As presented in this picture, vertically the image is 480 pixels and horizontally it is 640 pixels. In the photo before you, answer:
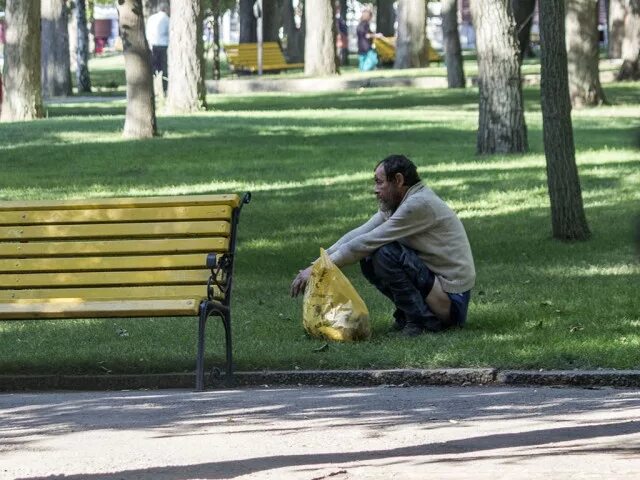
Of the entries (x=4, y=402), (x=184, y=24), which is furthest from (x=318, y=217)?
(x=184, y=24)

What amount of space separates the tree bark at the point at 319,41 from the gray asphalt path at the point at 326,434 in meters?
32.9

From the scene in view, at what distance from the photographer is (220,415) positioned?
744cm

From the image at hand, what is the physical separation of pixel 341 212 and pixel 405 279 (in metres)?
6.47

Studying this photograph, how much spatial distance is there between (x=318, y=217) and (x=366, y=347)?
6.51 meters

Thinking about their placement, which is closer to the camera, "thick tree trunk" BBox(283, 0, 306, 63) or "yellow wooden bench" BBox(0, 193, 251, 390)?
"yellow wooden bench" BBox(0, 193, 251, 390)

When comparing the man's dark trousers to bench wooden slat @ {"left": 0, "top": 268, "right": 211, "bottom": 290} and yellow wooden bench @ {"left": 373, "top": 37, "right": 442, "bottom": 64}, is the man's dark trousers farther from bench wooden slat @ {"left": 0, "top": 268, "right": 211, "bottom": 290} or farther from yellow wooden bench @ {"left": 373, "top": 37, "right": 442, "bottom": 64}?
yellow wooden bench @ {"left": 373, "top": 37, "right": 442, "bottom": 64}

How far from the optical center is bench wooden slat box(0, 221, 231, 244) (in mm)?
9227

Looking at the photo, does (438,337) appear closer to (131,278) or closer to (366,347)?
(366,347)

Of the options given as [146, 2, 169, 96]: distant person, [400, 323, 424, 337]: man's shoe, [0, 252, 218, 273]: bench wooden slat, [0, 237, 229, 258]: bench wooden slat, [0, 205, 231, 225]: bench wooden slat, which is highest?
[146, 2, 169, 96]: distant person

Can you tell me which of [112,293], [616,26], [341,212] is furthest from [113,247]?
[616,26]

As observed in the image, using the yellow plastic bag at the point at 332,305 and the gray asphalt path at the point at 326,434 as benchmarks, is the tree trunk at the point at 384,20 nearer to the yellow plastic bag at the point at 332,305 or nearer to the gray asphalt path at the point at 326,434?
the yellow plastic bag at the point at 332,305

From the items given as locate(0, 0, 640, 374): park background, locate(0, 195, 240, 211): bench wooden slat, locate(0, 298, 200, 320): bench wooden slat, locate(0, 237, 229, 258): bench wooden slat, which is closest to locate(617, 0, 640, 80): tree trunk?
locate(0, 0, 640, 374): park background

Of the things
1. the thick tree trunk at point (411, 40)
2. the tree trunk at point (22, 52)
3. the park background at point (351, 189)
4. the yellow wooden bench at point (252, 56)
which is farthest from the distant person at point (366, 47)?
the tree trunk at point (22, 52)

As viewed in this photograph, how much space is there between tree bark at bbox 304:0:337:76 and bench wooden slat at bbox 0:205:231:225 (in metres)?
31.5
